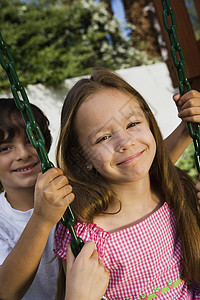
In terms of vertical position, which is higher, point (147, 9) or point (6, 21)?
point (6, 21)

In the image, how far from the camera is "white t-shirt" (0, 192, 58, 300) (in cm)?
142

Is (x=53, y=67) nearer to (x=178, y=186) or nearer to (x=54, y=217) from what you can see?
(x=178, y=186)

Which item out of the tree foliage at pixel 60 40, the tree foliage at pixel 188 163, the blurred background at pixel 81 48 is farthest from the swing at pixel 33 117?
the tree foliage at pixel 60 40

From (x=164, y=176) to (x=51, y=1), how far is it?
554cm

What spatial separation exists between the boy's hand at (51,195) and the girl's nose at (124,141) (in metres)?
0.25

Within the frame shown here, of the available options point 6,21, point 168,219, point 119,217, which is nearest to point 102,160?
point 119,217

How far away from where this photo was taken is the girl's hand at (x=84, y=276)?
0.95m

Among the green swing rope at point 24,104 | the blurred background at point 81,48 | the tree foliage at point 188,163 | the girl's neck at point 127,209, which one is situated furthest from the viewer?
the blurred background at point 81,48

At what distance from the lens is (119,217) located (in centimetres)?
125

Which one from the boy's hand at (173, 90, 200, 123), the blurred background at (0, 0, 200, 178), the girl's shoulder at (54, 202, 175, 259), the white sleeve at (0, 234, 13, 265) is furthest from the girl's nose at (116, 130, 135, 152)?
the blurred background at (0, 0, 200, 178)

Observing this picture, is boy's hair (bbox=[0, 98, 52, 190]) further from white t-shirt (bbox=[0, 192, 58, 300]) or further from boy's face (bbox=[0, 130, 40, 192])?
white t-shirt (bbox=[0, 192, 58, 300])

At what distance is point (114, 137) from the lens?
1.14 m

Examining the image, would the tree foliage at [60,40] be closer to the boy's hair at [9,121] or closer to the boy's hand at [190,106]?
the boy's hair at [9,121]

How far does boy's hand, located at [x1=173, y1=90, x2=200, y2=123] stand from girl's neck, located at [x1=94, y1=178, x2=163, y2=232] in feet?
0.98
